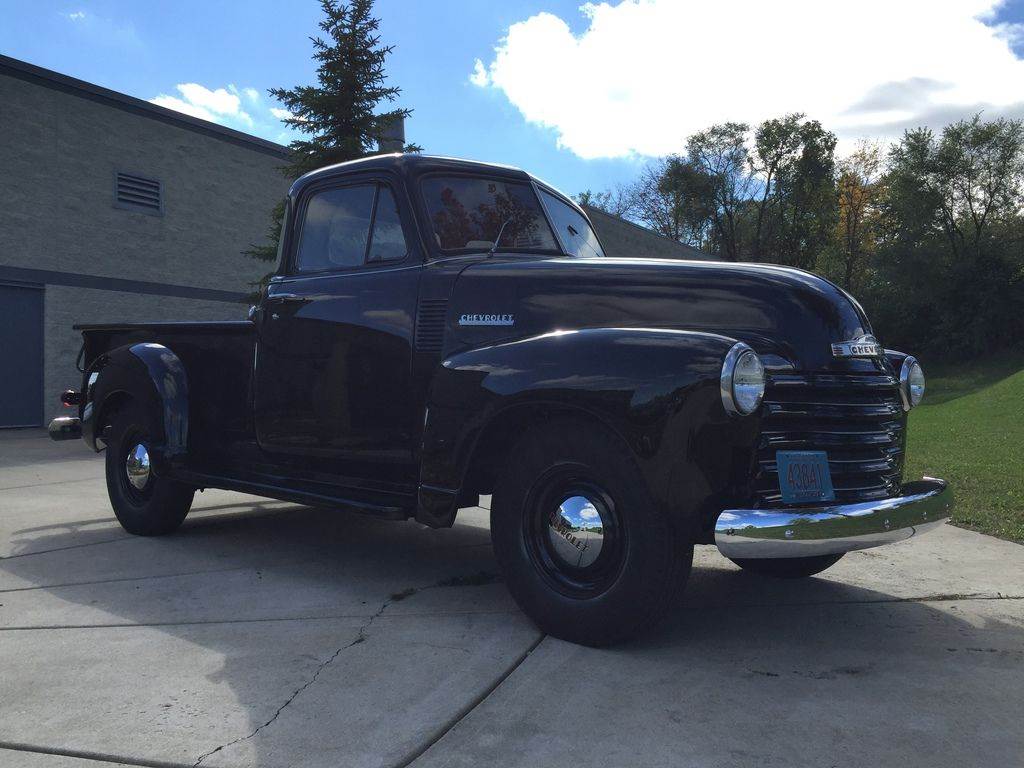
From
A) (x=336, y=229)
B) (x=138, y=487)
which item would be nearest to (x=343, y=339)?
(x=336, y=229)

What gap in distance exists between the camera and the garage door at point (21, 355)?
14672mm

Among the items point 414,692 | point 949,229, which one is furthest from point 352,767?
point 949,229

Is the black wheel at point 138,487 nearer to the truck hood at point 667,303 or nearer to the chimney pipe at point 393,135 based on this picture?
the truck hood at point 667,303

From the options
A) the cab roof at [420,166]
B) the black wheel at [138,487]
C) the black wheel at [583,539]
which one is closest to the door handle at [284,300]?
the cab roof at [420,166]

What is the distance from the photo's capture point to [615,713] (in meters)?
2.73

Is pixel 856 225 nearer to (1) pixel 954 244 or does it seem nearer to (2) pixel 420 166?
(1) pixel 954 244

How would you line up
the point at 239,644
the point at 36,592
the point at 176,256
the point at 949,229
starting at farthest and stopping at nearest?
1. the point at 949,229
2. the point at 176,256
3. the point at 36,592
4. the point at 239,644

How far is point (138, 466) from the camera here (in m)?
5.45

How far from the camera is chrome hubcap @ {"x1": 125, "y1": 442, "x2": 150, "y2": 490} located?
5.39m

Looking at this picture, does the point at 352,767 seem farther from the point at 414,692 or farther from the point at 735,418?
the point at 735,418

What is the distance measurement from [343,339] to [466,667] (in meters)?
1.89

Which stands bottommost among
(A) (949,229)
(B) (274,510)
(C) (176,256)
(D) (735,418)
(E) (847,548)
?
(B) (274,510)

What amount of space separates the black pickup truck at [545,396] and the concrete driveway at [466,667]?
327 mm

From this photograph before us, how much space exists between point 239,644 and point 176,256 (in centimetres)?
1568
